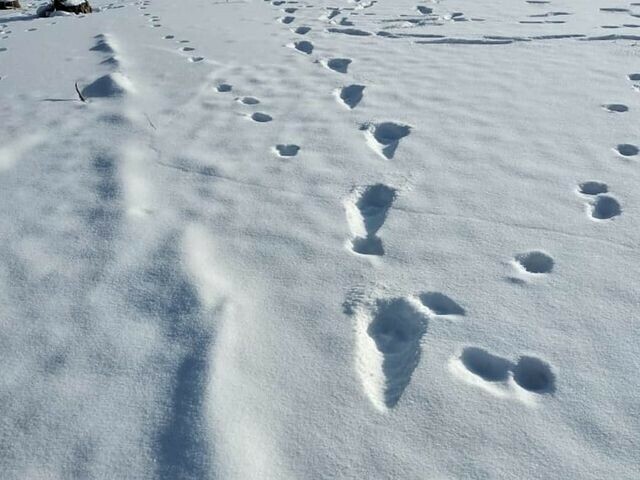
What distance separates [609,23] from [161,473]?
5487 mm

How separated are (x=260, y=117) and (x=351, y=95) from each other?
70 centimetres

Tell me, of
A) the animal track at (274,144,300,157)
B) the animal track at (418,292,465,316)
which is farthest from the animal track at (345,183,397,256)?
the animal track at (274,144,300,157)

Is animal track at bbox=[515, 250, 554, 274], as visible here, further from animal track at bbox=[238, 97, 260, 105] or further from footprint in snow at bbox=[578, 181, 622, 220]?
animal track at bbox=[238, 97, 260, 105]

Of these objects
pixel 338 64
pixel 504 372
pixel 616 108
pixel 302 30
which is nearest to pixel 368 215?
pixel 504 372

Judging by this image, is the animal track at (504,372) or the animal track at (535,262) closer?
the animal track at (504,372)

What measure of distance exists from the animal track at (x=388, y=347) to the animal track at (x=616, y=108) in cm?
226

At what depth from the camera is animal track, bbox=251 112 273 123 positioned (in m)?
3.68

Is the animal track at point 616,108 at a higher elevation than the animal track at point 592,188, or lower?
lower

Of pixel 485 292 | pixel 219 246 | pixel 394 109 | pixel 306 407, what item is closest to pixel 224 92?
pixel 394 109

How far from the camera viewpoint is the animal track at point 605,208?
2510 millimetres

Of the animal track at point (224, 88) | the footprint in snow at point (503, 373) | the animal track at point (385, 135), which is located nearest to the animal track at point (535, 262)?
the footprint in snow at point (503, 373)

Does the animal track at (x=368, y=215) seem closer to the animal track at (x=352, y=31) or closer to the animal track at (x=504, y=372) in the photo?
the animal track at (x=504, y=372)

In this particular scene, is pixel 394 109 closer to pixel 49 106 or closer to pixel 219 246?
pixel 219 246

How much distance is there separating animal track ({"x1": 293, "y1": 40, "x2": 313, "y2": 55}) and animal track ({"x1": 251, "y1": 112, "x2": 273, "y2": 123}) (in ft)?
5.24
